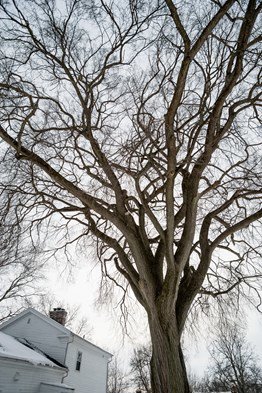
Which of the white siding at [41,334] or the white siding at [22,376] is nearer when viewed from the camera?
the white siding at [22,376]

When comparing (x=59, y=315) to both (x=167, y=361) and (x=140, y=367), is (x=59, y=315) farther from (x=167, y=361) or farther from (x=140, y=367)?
(x=140, y=367)

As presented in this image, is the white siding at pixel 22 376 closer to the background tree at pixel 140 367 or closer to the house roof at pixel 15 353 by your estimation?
the house roof at pixel 15 353

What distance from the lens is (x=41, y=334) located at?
50.9 feet

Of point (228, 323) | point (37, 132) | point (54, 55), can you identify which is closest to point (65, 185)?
point (37, 132)

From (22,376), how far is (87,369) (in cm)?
580

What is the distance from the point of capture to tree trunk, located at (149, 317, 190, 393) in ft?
15.0

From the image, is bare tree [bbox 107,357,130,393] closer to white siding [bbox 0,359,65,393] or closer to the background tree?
the background tree

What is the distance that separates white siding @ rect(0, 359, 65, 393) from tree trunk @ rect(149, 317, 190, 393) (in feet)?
27.1

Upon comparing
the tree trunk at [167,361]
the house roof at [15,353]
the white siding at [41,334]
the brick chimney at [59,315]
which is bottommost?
the tree trunk at [167,361]

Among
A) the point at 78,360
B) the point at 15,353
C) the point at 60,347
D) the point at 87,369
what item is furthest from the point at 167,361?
the point at 87,369

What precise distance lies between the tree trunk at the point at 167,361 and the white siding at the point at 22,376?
8.26m

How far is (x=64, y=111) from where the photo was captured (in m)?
6.91

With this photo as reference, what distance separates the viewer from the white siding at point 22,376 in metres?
10.7

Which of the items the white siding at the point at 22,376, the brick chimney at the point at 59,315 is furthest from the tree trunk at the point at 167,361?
the brick chimney at the point at 59,315
